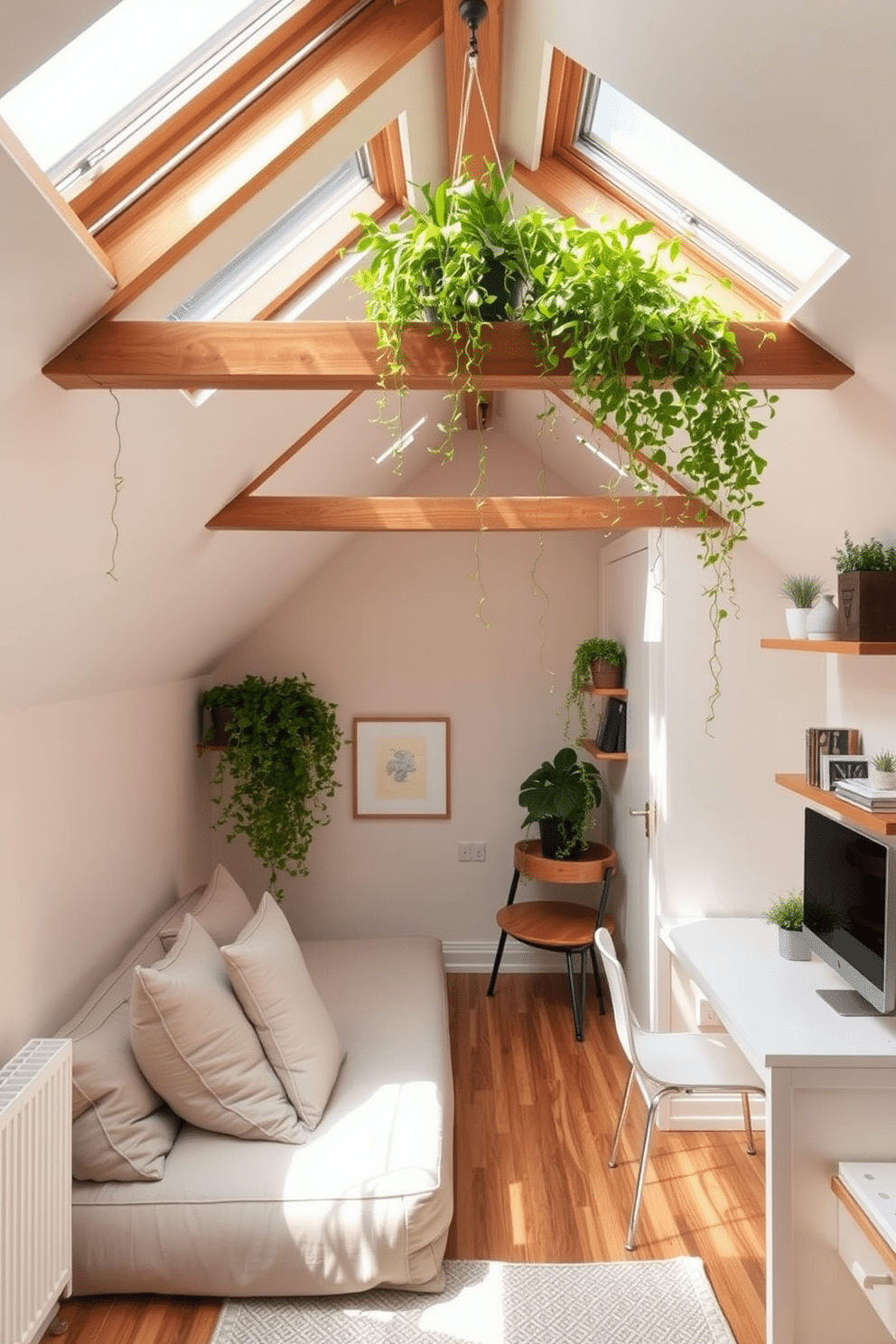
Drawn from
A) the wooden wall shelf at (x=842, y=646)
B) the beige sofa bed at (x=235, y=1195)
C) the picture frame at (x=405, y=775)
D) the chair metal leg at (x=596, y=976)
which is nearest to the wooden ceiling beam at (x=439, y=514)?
the wooden wall shelf at (x=842, y=646)

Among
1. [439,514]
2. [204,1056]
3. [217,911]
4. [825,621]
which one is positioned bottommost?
[204,1056]

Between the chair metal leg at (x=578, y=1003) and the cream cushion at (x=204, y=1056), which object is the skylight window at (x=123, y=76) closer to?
the cream cushion at (x=204, y=1056)

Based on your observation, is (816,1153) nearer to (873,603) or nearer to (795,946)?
(795,946)

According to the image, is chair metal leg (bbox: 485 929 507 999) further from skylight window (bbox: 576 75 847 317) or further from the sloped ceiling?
skylight window (bbox: 576 75 847 317)

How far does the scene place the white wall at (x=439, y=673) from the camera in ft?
17.0

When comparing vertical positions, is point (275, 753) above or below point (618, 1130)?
above

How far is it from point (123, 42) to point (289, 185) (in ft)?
1.74

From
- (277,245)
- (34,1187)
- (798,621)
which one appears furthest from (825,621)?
(34,1187)

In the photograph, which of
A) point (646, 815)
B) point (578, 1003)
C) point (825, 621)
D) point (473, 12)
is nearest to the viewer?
point (473, 12)

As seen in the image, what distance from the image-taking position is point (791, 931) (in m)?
3.17

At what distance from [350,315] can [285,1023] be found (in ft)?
6.81

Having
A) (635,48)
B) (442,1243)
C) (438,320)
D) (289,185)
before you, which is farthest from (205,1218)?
(635,48)

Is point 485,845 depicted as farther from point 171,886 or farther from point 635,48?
point 635,48

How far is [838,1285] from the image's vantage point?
2393 mm
